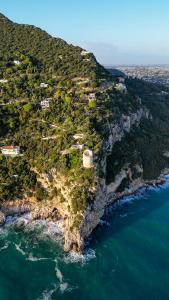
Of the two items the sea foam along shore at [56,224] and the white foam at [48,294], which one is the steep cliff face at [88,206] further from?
the white foam at [48,294]

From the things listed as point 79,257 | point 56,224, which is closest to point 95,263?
point 79,257

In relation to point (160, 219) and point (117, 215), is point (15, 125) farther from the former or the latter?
point (160, 219)

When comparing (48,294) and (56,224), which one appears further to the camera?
(56,224)

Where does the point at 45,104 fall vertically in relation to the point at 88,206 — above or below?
above

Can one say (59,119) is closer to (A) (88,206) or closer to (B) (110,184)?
(B) (110,184)

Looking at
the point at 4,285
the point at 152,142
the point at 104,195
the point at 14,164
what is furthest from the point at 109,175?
the point at 4,285

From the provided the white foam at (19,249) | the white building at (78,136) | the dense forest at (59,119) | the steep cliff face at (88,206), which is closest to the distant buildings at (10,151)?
the dense forest at (59,119)
